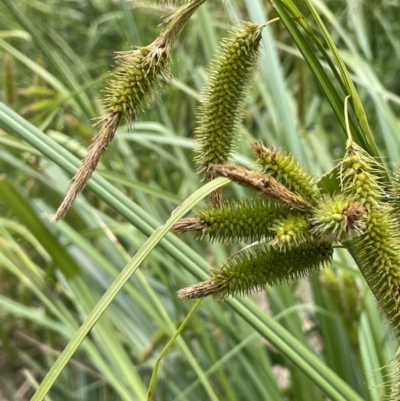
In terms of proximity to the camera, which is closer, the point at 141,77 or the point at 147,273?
the point at 141,77

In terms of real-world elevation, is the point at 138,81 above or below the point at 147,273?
above

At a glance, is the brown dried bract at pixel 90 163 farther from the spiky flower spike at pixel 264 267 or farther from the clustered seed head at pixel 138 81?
the spiky flower spike at pixel 264 267

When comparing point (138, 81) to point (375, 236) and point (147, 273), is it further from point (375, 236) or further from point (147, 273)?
point (147, 273)

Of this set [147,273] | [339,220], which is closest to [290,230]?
[339,220]

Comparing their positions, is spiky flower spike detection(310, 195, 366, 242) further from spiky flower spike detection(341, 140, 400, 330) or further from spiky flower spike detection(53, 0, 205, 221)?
spiky flower spike detection(53, 0, 205, 221)

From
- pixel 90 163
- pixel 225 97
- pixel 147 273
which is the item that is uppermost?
pixel 225 97

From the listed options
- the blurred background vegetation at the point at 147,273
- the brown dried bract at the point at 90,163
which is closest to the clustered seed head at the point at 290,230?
the brown dried bract at the point at 90,163
